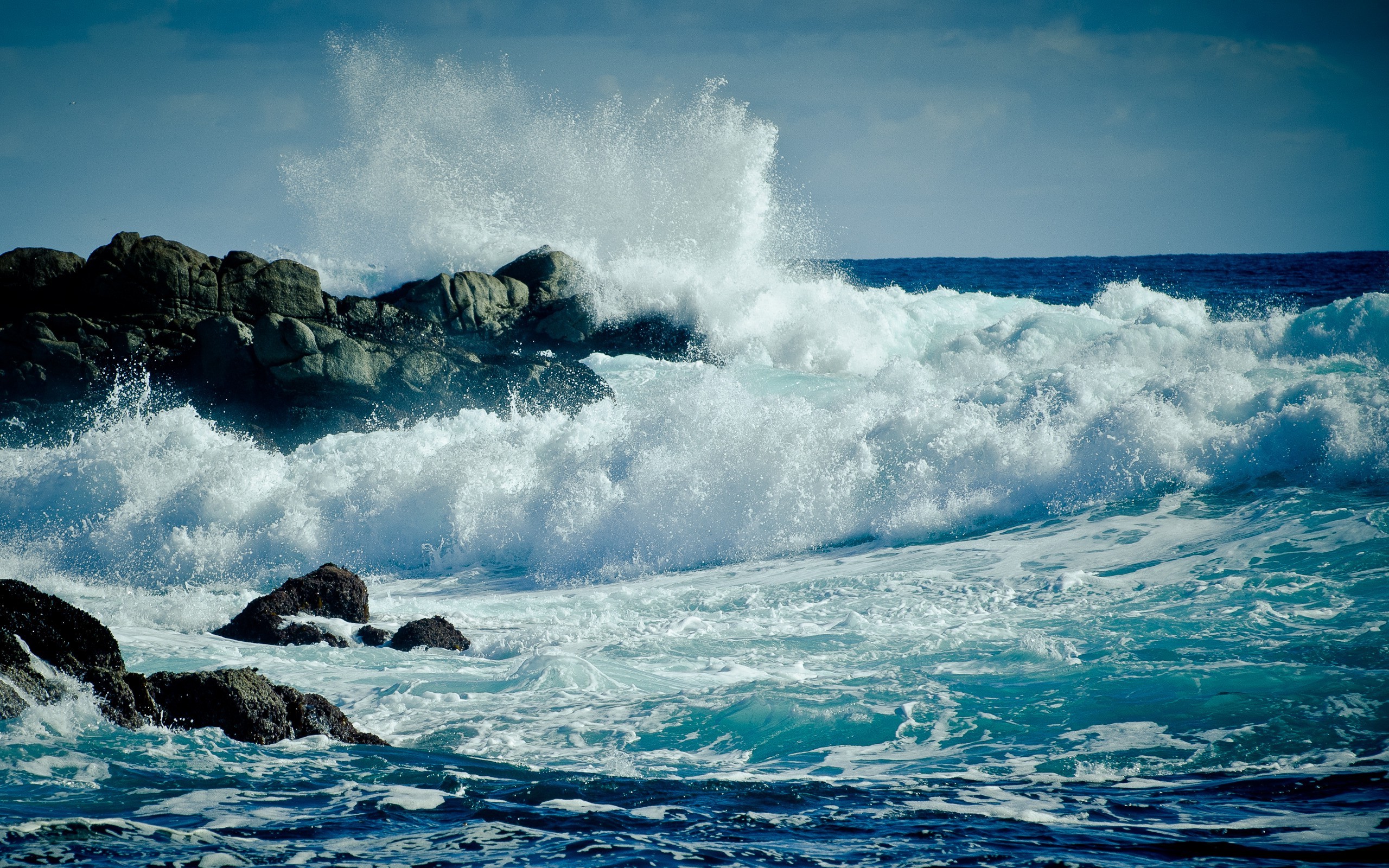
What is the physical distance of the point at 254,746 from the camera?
4465 millimetres

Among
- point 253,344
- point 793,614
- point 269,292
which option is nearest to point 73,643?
point 793,614

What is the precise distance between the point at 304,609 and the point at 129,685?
2949mm

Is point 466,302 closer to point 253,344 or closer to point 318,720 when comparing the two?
point 253,344

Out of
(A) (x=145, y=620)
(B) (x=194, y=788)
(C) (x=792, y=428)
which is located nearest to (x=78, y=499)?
(A) (x=145, y=620)

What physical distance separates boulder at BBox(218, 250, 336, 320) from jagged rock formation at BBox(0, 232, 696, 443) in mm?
21

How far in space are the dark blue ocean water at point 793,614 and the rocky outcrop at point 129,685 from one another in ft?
0.44

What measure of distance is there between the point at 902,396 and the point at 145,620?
853cm

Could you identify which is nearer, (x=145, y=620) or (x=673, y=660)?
(x=673, y=660)

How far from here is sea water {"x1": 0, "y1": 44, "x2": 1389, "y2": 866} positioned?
143 inches

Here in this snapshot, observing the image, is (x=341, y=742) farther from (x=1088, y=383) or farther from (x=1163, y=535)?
(x=1088, y=383)

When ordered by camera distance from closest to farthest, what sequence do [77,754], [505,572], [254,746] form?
[77,754], [254,746], [505,572]

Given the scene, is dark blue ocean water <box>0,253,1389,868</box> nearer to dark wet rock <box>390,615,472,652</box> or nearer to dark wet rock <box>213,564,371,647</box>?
dark wet rock <box>390,615,472,652</box>

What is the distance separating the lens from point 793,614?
7797 millimetres

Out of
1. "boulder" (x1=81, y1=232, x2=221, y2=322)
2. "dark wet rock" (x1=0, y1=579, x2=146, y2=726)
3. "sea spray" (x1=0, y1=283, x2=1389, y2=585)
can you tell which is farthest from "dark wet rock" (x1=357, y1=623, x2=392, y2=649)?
"boulder" (x1=81, y1=232, x2=221, y2=322)
